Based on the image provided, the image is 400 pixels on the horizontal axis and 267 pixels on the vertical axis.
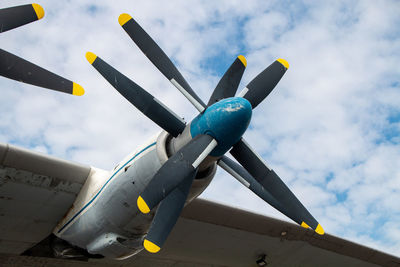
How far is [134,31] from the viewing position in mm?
5934

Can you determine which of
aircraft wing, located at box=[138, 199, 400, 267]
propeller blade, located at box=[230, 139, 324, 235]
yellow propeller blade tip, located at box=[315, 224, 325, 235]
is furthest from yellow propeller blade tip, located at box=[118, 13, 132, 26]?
yellow propeller blade tip, located at box=[315, 224, 325, 235]

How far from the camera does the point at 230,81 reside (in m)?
6.04

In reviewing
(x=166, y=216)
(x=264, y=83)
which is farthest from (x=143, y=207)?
(x=264, y=83)

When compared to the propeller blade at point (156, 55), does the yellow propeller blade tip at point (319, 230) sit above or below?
below

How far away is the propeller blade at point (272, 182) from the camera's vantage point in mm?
5855

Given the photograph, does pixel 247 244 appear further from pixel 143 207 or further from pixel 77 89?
pixel 77 89

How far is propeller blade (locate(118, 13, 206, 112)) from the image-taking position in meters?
5.90

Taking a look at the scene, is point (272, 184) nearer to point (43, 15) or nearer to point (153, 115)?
point (153, 115)

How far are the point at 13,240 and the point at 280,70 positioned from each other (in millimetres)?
6112

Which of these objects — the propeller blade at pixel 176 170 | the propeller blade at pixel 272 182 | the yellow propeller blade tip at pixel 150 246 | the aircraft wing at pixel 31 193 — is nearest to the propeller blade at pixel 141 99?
the propeller blade at pixel 176 170

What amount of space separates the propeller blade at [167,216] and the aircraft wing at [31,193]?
2263mm

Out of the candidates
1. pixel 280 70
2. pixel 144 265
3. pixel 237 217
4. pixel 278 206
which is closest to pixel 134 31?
pixel 280 70

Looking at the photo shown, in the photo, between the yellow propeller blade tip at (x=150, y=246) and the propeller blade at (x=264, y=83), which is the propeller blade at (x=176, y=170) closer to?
the yellow propeller blade tip at (x=150, y=246)

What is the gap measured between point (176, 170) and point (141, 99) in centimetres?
127
